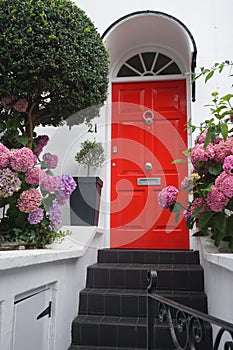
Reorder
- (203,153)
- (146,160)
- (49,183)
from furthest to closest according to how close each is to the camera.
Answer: (146,160), (49,183), (203,153)

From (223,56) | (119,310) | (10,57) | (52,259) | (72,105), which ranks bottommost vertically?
(119,310)

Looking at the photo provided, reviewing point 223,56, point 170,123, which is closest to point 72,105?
point 170,123

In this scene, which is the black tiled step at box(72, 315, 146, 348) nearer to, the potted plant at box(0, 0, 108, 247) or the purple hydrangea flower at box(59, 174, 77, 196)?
the potted plant at box(0, 0, 108, 247)

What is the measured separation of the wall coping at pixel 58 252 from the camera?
1.50m

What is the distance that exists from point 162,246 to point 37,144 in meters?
1.79

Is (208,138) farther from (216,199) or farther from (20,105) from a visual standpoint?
(20,105)

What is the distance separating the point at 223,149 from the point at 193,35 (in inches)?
84.9

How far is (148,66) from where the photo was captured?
404cm

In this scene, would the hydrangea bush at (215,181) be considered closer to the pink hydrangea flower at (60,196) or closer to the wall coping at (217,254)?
the wall coping at (217,254)

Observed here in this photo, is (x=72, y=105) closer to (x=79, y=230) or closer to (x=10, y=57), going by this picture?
(x=10, y=57)

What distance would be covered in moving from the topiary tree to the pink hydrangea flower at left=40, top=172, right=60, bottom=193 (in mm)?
289

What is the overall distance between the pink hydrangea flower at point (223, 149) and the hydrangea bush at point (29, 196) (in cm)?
98

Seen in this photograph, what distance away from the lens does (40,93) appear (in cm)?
228

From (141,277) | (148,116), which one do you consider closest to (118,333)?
(141,277)
